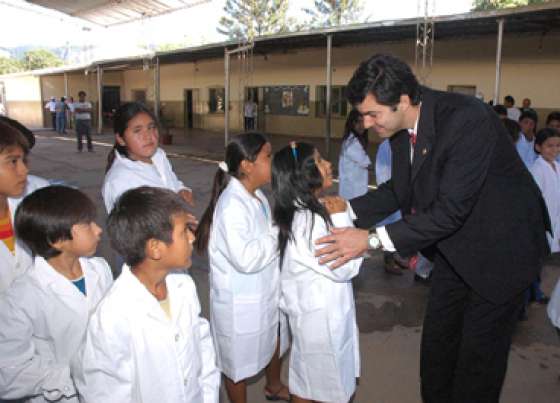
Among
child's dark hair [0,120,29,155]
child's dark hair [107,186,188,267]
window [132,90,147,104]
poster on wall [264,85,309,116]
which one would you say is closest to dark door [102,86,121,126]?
window [132,90,147,104]

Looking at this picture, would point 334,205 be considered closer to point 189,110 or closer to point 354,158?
point 354,158

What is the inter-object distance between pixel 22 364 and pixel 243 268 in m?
0.91

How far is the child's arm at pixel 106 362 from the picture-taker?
1.35 m

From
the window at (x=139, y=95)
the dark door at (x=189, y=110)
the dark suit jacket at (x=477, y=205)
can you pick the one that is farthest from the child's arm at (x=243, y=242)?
the window at (x=139, y=95)

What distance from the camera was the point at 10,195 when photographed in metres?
1.92

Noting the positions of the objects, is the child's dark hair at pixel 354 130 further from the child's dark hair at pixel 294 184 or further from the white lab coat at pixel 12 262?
the white lab coat at pixel 12 262

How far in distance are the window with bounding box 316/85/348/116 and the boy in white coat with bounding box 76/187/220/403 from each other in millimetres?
15754

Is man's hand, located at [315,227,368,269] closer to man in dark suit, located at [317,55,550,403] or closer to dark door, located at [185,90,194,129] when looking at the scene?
man in dark suit, located at [317,55,550,403]

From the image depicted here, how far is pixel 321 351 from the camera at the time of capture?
1975 mm

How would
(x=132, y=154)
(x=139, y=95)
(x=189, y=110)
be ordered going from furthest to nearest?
(x=139, y=95) < (x=189, y=110) < (x=132, y=154)

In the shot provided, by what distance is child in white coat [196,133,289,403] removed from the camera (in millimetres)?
2061

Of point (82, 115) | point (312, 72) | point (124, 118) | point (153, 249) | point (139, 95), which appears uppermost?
point (312, 72)

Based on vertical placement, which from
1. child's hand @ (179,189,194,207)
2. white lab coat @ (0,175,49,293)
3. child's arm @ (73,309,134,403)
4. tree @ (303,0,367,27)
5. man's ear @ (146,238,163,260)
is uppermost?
tree @ (303,0,367,27)

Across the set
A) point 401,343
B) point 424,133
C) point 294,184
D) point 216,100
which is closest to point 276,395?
point 401,343
